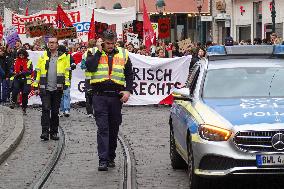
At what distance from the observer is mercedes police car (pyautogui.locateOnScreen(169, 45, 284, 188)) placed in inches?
357

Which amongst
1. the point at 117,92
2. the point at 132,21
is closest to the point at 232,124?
the point at 117,92

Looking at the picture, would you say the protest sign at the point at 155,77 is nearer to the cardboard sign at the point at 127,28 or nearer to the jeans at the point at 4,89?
the jeans at the point at 4,89

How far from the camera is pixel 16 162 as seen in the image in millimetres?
13164

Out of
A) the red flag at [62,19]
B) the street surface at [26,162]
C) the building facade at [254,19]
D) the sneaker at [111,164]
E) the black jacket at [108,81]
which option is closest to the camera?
the street surface at [26,162]

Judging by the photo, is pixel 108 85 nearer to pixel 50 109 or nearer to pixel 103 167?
pixel 103 167

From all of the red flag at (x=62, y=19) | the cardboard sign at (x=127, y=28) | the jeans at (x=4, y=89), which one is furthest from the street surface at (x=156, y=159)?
the cardboard sign at (x=127, y=28)

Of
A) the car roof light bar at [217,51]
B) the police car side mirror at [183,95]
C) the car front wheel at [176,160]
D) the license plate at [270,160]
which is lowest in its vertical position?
the car front wheel at [176,160]

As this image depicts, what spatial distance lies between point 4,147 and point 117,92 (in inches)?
108

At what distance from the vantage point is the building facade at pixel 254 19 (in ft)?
136

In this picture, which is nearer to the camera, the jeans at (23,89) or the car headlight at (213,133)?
the car headlight at (213,133)

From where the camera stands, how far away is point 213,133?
9.25 m

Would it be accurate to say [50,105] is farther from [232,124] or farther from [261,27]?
[261,27]

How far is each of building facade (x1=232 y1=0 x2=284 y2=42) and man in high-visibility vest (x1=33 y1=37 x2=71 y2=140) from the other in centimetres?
2576

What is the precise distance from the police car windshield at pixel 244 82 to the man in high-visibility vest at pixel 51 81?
5848 millimetres
